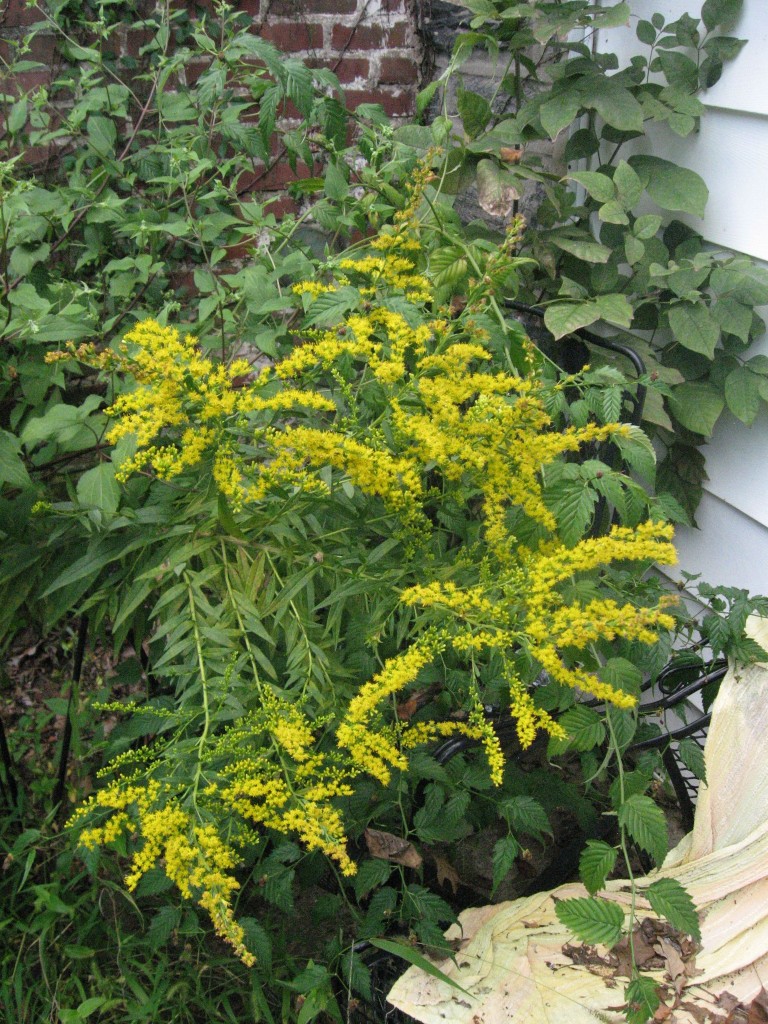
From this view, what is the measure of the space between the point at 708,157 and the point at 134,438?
1227 millimetres

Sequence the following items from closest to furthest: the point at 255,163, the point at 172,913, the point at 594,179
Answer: the point at 172,913 < the point at 594,179 < the point at 255,163

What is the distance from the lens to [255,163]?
7.11ft

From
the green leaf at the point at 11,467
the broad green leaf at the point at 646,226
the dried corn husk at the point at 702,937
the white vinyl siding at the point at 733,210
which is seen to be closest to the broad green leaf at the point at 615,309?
the broad green leaf at the point at 646,226

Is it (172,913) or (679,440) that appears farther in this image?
(679,440)

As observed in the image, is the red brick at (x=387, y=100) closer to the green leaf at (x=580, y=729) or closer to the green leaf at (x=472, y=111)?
the green leaf at (x=472, y=111)

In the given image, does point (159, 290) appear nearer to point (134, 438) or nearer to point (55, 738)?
point (134, 438)

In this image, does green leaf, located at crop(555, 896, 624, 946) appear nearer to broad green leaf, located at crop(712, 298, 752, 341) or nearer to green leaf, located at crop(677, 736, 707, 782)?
green leaf, located at crop(677, 736, 707, 782)

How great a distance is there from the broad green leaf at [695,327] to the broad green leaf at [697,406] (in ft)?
0.27

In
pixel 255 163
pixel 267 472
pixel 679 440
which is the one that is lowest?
pixel 679 440

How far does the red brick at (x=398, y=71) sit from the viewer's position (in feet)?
7.27

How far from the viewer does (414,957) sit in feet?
3.83

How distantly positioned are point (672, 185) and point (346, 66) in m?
0.89

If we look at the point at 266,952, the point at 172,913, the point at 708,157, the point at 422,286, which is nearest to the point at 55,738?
the point at 172,913

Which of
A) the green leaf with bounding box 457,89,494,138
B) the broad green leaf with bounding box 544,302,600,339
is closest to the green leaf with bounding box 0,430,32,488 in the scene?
the broad green leaf with bounding box 544,302,600,339
